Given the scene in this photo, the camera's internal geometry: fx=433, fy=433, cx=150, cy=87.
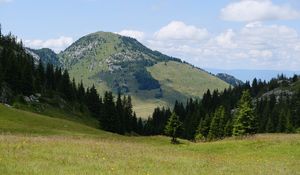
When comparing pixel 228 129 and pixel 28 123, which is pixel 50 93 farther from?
pixel 28 123

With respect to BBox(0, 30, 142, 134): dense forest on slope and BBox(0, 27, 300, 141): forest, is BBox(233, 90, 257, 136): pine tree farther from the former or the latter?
BBox(0, 30, 142, 134): dense forest on slope

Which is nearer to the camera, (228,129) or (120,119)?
(228,129)

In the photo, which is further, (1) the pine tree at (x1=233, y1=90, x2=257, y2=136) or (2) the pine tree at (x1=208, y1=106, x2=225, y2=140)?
(2) the pine tree at (x1=208, y1=106, x2=225, y2=140)

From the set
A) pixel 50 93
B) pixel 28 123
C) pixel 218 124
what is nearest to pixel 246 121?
pixel 218 124

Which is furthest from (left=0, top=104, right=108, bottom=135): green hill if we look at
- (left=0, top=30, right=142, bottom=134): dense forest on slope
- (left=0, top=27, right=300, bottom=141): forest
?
(left=0, top=30, right=142, bottom=134): dense forest on slope

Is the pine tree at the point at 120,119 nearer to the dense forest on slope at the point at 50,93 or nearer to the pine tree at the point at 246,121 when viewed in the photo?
the dense forest on slope at the point at 50,93

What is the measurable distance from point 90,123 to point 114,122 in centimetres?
1392

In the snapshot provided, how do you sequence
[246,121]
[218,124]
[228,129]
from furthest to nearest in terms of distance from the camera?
[218,124] → [228,129] → [246,121]

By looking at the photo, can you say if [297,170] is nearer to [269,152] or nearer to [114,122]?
[269,152]

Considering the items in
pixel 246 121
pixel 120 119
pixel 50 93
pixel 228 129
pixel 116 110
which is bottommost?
pixel 228 129

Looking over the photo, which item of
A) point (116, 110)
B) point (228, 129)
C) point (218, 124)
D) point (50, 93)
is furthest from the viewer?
point (50, 93)

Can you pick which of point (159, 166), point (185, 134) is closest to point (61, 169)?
point (159, 166)

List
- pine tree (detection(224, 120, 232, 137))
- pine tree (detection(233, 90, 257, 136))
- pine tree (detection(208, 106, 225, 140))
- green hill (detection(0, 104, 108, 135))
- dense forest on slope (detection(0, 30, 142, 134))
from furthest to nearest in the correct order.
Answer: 1. dense forest on slope (detection(0, 30, 142, 134))
2. pine tree (detection(224, 120, 232, 137))
3. pine tree (detection(208, 106, 225, 140))
4. pine tree (detection(233, 90, 257, 136))
5. green hill (detection(0, 104, 108, 135))

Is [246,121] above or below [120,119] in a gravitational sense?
above
